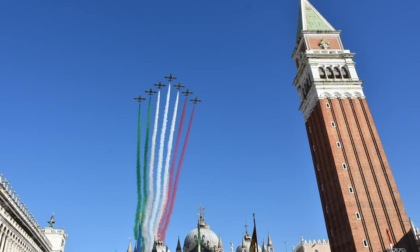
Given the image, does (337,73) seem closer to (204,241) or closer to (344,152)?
(344,152)


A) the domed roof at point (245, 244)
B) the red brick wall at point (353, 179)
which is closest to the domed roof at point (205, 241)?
the domed roof at point (245, 244)

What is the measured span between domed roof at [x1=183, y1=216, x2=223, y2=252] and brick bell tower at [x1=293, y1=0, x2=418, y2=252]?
178ft

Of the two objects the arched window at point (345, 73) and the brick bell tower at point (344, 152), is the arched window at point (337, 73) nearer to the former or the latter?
the brick bell tower at point (344, 152)

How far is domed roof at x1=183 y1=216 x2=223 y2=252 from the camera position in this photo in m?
96.1

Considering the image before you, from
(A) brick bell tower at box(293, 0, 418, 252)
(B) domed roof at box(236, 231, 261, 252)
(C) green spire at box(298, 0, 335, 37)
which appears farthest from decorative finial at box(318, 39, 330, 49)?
(B) domed roof at box(236, 231, 261, 252)

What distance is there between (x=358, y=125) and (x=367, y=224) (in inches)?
548

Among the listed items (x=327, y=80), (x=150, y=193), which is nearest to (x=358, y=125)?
(x=327, y=80)

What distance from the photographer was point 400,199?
41969mm

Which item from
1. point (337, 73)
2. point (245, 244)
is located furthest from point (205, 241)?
point (337, 73)

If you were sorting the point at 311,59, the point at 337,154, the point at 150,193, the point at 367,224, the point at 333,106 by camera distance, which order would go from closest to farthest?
the point at 367,224, the point at 150,193, the point at 337,154, the point at 333,106, the point at 311,59

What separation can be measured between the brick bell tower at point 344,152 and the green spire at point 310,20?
0.57 ft

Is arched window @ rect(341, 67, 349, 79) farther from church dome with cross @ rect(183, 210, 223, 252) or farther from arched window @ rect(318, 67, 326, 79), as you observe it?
church dome with cross @ rect(183, 210, 223, 252)

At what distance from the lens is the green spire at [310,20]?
5881 cm

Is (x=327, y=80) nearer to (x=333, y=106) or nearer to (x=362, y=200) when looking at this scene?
(x=333, y=106)
